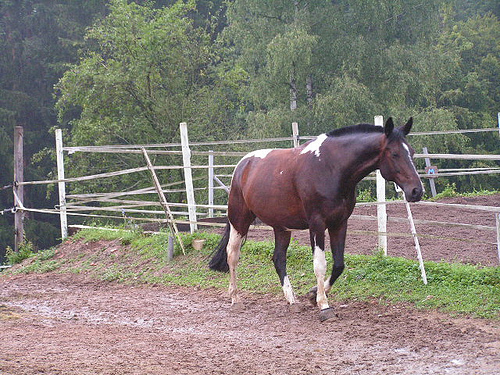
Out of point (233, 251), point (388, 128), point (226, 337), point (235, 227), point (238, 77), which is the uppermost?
point (238, 77)

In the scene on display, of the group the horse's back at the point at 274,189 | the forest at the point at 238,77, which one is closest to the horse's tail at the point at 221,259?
the horse's back at the point at 274,189

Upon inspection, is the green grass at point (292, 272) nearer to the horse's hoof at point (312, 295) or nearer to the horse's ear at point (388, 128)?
the horse's hoof at point (312, 295)

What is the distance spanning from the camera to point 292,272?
320 inches

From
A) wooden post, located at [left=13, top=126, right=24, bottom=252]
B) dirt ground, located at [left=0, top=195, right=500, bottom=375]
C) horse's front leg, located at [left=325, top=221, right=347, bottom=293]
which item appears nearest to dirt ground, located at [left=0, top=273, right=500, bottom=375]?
dirt ground, located at [left=0, top=195, right=500, bottom=375]

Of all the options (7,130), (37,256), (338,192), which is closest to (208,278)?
(338,192)

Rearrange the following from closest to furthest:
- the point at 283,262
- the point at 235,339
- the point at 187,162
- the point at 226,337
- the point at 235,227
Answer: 1. the point at 235,339
2. the point at 226,337
3. the point at 283,262
4. the point at 235,227
5. the point at 187,162

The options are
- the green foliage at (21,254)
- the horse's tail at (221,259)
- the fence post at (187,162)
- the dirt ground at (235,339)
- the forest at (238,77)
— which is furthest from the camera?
the forest at (238,77)

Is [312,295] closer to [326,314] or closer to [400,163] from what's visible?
[326,314]

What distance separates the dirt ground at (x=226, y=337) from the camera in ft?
15.4

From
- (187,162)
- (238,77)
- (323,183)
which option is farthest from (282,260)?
(238,77)

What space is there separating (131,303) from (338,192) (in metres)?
3.10

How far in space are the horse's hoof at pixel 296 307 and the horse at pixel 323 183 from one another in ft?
0.07

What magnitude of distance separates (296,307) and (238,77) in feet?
57.4

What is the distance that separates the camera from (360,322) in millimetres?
5977
